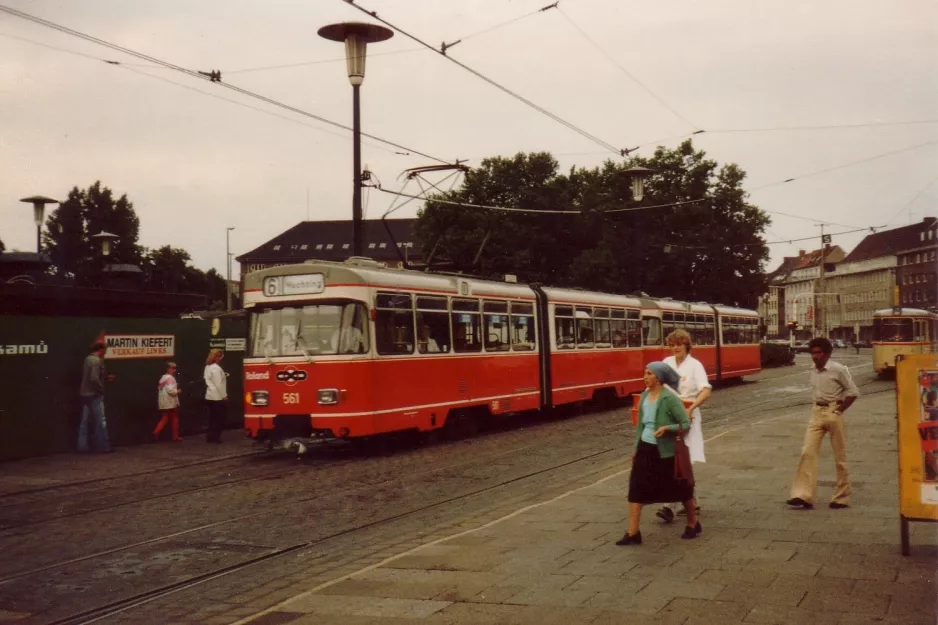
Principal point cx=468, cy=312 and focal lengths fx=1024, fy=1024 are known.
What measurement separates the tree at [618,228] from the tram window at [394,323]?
1183 inches

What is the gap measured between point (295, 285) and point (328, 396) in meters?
1.84

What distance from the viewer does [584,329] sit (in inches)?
952

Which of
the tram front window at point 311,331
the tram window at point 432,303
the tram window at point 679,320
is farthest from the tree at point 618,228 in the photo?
the tram front window at point 311,331

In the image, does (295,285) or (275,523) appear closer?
(275,523)

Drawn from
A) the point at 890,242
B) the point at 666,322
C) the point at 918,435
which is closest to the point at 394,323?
the point at 918,435

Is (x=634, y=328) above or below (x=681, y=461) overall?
above

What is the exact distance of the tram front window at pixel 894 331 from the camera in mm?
39688

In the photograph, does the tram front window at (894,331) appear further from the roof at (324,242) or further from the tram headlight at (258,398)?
the roof at (324,242)

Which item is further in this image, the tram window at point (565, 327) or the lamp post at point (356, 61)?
Result: the tram window at point (565, 327)

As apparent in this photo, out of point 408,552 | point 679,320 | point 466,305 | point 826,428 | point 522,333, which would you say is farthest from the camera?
point 679,320

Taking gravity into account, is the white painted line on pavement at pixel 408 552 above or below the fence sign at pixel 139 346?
below

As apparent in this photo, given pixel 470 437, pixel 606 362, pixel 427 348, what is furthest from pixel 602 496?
pixel 606 362

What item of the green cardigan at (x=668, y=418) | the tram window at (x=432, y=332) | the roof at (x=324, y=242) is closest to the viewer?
the green cardigan at (x=668, y=418)

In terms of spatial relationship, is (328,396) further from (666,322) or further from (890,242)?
(890,242)
